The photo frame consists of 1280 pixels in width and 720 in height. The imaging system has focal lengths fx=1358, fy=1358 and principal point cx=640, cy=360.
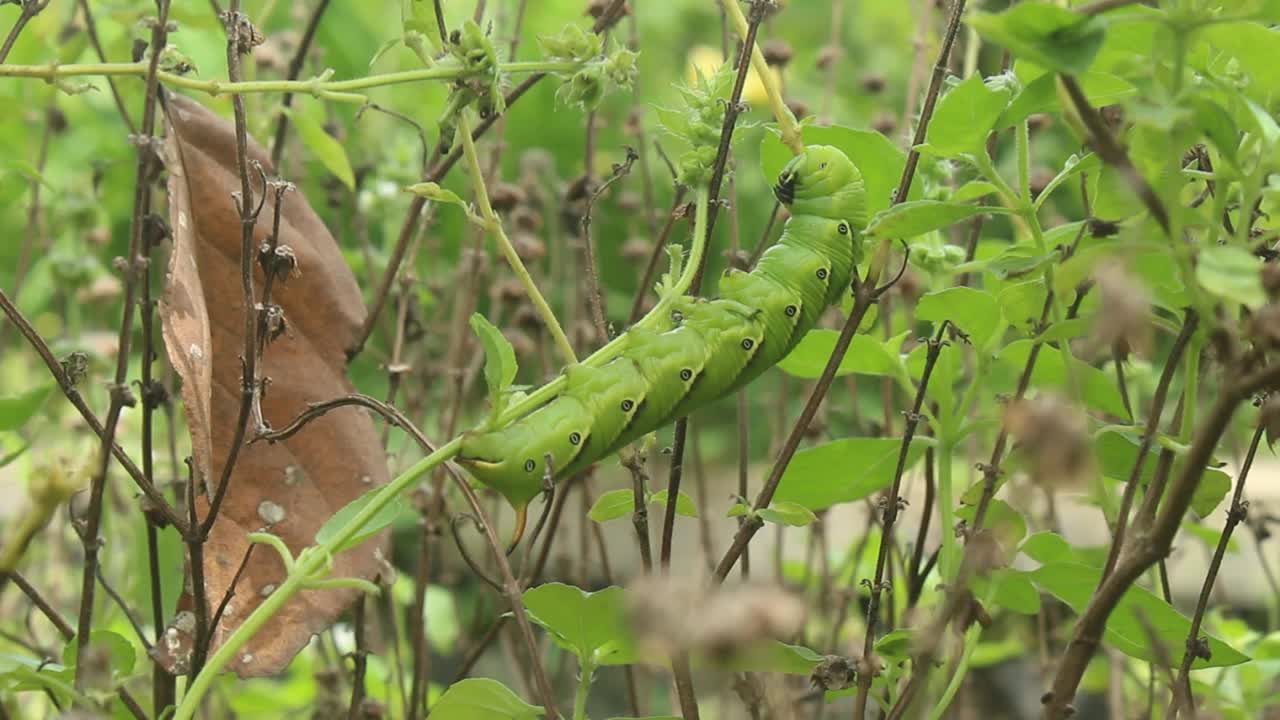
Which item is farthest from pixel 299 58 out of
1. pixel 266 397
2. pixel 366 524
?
pixel 366 524

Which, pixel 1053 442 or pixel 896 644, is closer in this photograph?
pixel 1053 442

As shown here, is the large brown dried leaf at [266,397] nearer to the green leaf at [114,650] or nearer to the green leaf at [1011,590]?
the green leaf at [114,650]

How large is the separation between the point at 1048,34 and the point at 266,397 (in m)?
0.62

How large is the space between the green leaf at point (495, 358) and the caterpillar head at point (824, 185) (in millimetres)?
238

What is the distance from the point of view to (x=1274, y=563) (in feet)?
8.96

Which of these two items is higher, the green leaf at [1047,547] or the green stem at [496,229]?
the green stem at [496,229]

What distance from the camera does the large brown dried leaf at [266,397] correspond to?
0.90 m

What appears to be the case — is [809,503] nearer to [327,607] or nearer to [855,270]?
[855,270]

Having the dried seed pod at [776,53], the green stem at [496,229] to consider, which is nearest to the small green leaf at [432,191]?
the green stem at [496,229]

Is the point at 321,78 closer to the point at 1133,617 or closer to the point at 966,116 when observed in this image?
the point at 966,116

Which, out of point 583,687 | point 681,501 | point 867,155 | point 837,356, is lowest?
point 583,687

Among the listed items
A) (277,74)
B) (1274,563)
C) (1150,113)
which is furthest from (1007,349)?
(1274,563)

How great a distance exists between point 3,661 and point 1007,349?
2.05 ft

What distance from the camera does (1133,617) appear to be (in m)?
0.82
